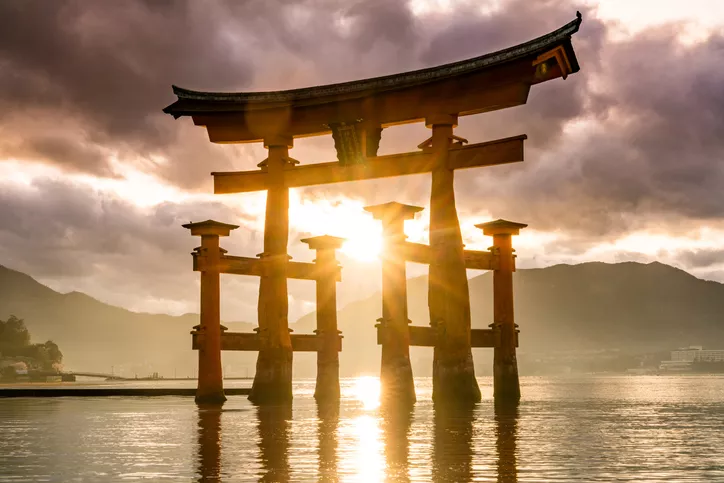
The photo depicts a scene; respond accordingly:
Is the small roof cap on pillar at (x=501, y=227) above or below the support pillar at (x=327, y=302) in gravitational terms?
above

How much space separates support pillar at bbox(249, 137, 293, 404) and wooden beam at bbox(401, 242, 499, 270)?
406 centimetres

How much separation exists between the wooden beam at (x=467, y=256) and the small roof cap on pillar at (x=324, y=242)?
13.5ft

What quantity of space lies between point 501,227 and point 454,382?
5.54 metres

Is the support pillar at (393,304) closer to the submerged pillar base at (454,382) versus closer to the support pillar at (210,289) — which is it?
the submerged pillar base at (454,382)

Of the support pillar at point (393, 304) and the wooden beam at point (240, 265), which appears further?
the wooden beam at point (240, 265)

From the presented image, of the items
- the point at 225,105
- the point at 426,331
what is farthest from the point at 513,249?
the point at 225,105

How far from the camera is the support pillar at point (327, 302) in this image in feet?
97.1

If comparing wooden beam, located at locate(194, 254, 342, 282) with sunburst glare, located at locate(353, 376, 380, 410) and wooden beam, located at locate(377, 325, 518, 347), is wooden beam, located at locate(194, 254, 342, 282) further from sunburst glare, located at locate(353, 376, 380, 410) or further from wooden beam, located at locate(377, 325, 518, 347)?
sunburst glare, located at locate(353, 376, 380, 410)

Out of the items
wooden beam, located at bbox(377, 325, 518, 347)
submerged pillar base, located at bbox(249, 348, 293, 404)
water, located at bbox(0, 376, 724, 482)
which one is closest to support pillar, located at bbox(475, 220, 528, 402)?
wooden beam, located at bbox(377, 325, 518, 347)

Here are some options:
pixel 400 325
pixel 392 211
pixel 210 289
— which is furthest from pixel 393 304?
pixel 210 289

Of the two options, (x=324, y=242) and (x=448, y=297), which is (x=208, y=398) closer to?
(x=324, y=242)

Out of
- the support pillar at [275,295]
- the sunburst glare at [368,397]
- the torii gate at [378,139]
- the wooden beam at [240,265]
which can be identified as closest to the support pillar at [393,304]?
the torii gate at [378,139]

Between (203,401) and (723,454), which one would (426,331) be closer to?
(203,401)

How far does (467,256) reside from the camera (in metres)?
26.8
